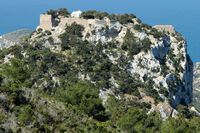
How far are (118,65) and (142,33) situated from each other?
21.6ft

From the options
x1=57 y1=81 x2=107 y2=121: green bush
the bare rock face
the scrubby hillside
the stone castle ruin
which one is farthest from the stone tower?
x1=57 y1=81 x2=107 y2=121: green bush

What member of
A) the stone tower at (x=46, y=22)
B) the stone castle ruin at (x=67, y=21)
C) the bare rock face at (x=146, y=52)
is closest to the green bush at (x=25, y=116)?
the bare rock face at (x=146, y=52)

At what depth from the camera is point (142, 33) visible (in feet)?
229

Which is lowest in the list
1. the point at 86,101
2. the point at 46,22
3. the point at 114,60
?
the point at 86,101

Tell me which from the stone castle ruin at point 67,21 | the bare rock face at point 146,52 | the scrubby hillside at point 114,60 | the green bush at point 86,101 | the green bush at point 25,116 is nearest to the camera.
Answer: the green bush at point 25,116

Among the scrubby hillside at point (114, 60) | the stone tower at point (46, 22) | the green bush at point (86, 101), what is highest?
the stone tower at point (46, 22)

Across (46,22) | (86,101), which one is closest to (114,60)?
(46,22)

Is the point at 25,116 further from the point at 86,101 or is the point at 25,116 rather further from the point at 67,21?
the point at 67,21

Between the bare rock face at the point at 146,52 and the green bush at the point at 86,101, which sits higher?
the bare rock face at the point at 146,52

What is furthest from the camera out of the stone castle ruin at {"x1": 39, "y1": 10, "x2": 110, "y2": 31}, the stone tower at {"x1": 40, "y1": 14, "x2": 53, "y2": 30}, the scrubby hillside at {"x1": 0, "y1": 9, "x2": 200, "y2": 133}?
the stone tower at {"x1": 40, "y1": 14, "x2": 53, "y2": 30}

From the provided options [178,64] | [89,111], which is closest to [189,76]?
[178,64]

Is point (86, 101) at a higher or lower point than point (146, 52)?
lower

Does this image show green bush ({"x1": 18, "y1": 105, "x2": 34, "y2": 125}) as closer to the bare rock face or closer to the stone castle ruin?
the bare rock face

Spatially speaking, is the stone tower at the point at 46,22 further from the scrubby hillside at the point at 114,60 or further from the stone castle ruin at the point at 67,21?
the scrubby hillside at the point at 114,60
